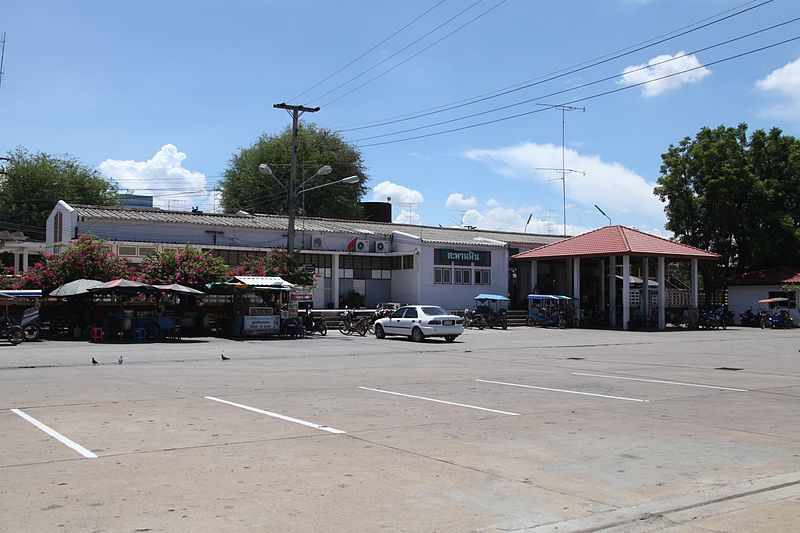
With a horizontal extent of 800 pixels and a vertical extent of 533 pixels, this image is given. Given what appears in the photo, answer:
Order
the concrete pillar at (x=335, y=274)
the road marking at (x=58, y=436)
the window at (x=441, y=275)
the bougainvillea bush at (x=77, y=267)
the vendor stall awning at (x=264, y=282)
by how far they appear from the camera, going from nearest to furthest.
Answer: the road marking at (x=58, y=436) < the bougainvillea bush at (x=77, y=267) < the vendor stall awning at (x=264, y=282) < the concrete pillar at (x=335, y=274) < the window at (x=441, y=275)

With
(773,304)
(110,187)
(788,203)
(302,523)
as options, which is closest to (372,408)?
(302,523)

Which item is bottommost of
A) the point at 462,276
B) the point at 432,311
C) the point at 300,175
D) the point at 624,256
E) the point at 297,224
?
the point at 432,311

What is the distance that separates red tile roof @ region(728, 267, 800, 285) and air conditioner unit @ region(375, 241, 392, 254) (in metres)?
23.7

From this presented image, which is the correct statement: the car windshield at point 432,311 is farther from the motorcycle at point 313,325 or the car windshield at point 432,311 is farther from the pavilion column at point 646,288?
the pavilion column at point 646,288

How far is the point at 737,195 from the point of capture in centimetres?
5003

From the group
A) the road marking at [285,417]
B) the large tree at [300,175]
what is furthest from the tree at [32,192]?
the road marking at [285,417]

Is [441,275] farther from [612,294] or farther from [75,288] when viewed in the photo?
[75,288]

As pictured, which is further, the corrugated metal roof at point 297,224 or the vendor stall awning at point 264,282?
the corrugated metal roof at point 297,224

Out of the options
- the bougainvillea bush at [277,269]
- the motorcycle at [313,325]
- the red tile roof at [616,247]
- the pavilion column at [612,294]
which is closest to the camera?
the motorcycle at [313,325]

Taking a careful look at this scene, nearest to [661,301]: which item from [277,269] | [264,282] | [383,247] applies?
[383,247]

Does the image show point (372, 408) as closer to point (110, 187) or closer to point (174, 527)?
point (174, 527)

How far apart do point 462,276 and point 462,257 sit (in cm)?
127

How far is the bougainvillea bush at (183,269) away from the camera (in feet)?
111

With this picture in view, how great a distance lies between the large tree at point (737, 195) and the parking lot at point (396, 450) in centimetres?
3559
